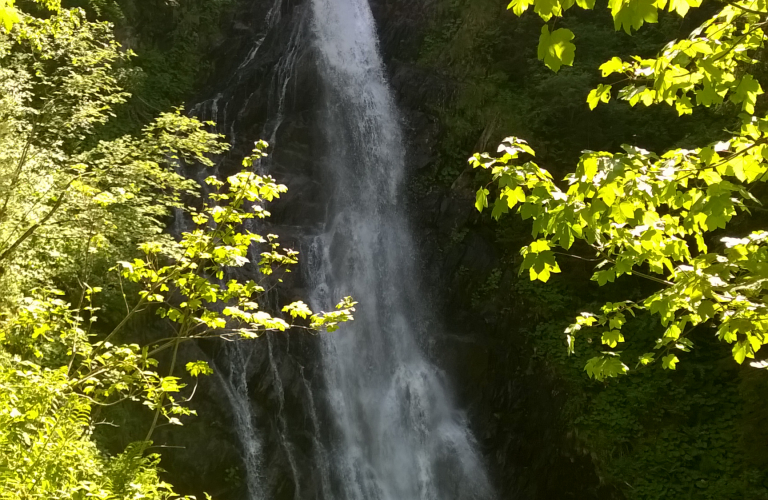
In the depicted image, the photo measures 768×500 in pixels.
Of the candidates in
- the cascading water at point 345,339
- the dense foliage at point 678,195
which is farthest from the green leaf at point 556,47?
the cascading water at point 345,339

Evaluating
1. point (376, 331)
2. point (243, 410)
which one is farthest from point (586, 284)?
point (243, 410)

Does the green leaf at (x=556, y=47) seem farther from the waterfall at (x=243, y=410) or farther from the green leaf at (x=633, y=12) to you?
the waterfall at (x=243, y=410)

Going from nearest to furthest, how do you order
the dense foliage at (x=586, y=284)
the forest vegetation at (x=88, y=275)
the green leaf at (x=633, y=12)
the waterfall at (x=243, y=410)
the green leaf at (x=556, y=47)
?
the green leaf at (x=633, y=12) < the green leaf at (x=556, y=47) < the forest vegetation at (x=88, y=275) < the dense foliage at (x=586, y=284) < the waterfall at (x=243, y=410)

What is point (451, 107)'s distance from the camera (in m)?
12.7

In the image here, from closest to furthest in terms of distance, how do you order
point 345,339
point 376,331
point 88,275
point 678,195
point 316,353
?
point 678,195 → point 88,275 → point 316,353 → point 345,339 → point 376,331

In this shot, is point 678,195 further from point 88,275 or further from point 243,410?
point 243,410

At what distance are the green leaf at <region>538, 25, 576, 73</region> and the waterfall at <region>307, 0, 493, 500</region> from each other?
8.57 meters

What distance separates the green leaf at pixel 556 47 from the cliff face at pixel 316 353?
291 inches

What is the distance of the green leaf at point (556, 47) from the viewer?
209cm

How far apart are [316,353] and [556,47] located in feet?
29.6

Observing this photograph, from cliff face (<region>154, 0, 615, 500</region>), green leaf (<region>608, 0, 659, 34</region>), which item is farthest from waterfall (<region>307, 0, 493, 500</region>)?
green leaf (<region>608, 0, 659, 34</region>)

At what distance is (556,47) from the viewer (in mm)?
2109

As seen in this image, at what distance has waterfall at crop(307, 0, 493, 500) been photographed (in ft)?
30.6

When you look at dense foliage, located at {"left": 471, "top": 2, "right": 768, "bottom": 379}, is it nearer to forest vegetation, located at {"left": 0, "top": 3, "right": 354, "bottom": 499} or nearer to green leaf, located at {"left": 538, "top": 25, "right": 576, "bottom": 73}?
green leaf, located at {"left": 538, "top": 25, "right": 576, "bottom": 73}
